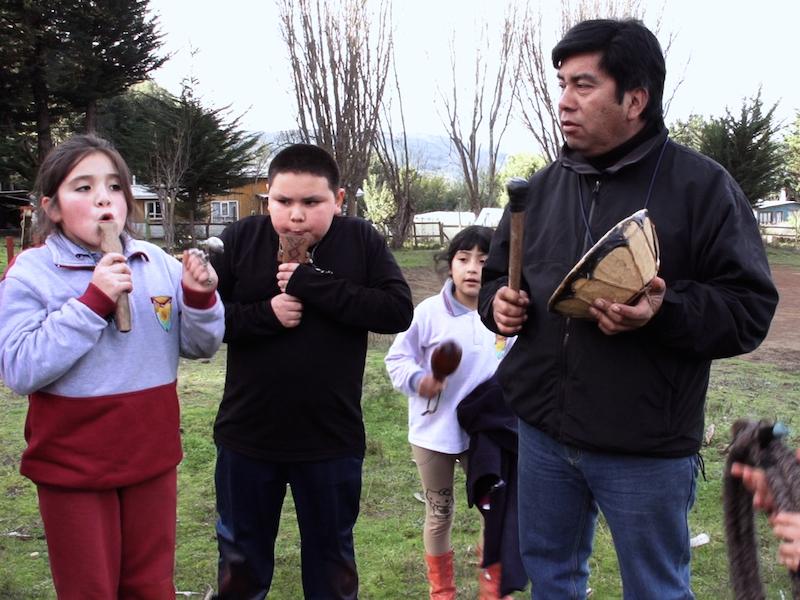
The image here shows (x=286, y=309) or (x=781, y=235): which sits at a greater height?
(x=781, y=235)

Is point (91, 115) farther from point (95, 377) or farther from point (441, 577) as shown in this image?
point (95, 377)

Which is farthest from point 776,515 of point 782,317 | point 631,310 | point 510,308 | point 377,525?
point 782,317

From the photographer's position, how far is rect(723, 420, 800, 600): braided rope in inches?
56.2

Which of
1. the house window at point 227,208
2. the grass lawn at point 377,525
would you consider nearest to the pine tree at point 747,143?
the grass lawn at point 377,525

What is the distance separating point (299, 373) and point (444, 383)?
2.14 feet

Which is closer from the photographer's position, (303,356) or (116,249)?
(116,249)

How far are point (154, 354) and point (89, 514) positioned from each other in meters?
0.49

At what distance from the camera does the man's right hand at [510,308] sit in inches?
89.9

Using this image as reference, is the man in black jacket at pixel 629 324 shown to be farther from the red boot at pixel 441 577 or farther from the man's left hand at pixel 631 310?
the red boot at pixel 441 577

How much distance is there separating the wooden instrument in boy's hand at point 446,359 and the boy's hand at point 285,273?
2.12ft

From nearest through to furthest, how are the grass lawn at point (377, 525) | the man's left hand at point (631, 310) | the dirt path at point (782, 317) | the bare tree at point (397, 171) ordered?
1. the man's left hand at point (631, 310)
2. the grass lawn at point (377, 525)
3. the dirt path at point (782, 317)
4. the bare tree at point (397, 171)

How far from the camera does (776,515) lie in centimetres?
143

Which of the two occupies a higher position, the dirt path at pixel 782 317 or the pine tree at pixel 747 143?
the pine tree at pixel 747 143

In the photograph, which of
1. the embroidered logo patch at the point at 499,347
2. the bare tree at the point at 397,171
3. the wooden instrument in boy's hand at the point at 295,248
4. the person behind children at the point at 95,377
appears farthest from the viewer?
the bare tree at the point at 397,171
